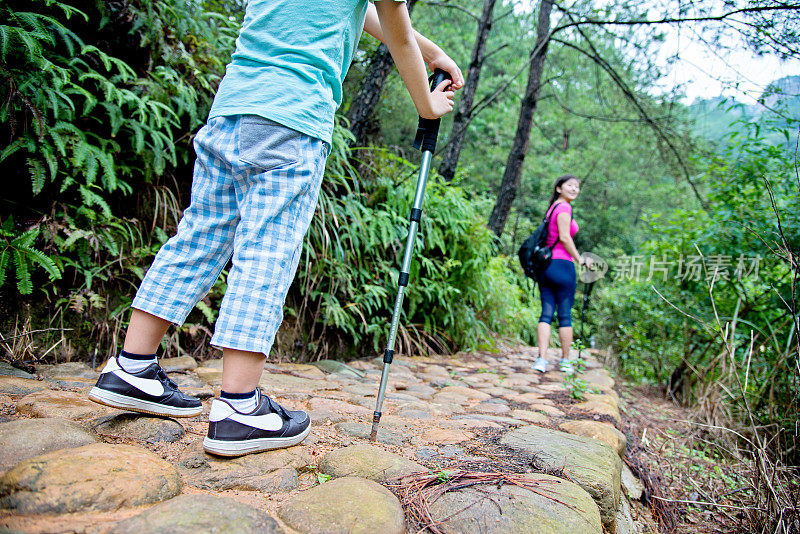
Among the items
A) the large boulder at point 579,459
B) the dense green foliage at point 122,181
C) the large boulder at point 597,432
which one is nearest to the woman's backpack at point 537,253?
the dense green foliage at point 122,181

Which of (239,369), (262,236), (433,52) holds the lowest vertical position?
(239,369)

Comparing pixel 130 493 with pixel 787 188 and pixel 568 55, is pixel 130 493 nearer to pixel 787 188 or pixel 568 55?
pixel 787 188

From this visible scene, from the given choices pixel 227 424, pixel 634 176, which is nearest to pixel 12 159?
pixel 227 424

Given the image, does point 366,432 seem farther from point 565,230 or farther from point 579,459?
point 565,230

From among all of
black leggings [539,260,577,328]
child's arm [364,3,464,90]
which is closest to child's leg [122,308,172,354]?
child's arm [364,3,464,90]

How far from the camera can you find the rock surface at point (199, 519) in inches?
36.6

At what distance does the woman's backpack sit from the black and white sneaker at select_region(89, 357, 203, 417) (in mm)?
3577

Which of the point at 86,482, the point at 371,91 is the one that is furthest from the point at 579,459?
the point at 371,91

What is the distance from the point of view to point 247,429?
1423 millimetres

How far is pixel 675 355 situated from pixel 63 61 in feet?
19.4

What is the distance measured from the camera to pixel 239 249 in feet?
4.70

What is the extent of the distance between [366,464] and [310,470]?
174mm

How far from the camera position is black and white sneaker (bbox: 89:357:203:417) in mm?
1475

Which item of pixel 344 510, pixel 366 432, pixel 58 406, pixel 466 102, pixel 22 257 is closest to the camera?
pixel 344 510
